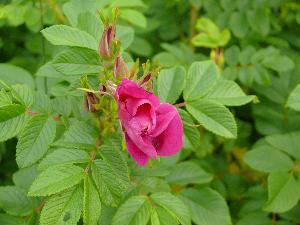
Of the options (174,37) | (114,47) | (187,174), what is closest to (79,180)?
(114,47)

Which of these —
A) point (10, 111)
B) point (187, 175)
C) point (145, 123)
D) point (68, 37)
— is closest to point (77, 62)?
point (68, 37)

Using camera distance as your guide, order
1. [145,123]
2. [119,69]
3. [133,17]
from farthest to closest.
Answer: [133,17], [119,69], [145,123]

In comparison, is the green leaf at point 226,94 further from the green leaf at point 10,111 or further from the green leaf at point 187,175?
the green leaf at point 10,111

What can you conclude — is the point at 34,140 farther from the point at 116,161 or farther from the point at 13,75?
the point at 13,75

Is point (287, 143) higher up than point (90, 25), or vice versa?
point (90, 25)

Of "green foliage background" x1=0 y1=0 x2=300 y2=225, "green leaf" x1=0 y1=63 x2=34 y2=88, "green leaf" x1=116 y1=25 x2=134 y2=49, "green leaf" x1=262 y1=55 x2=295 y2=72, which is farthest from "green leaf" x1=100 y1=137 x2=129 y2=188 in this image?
"green leaf" x1=262 y1=55 x2=295 y2=72

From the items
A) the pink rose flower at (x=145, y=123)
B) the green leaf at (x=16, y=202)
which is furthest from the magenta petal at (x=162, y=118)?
the green leaf at (x=16, y=202)

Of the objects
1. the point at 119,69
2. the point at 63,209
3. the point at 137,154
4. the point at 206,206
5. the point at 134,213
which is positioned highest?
the point at 119,69

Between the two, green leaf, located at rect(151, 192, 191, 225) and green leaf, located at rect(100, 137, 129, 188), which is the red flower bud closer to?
green leaf, located at rect(100, 137, 129, 188)
